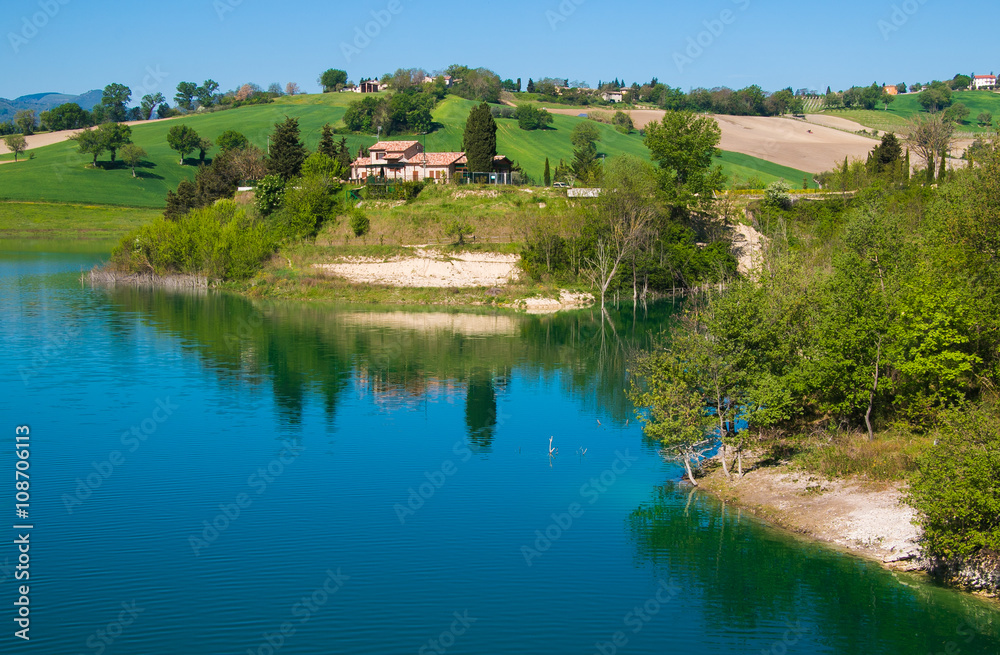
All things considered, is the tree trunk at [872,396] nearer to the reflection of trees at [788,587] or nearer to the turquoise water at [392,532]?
the reflection of trees at [788,587]

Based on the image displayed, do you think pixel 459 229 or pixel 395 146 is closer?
pixel 459 229

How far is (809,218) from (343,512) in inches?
2976

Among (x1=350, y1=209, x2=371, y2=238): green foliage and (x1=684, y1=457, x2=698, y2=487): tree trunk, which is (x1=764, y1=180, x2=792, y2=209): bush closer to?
(x1=350, y1=209, x2=371, y2=238): green foliage

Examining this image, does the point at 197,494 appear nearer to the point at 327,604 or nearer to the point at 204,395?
the point at 327,604

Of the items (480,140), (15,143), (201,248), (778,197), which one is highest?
(15,143)

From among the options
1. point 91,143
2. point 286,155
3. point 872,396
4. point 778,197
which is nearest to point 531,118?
point 778,197

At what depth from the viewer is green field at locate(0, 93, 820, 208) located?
458 ft

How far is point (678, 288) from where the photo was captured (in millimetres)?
83250

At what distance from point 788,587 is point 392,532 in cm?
1187

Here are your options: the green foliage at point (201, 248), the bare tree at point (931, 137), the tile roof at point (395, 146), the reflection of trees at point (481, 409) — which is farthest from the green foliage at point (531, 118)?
the reflection of trees at point (481, 409)

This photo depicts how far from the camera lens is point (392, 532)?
26734 mm

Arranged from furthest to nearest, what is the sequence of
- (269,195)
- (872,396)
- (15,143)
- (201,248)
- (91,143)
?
1. (15,143)
2. (91,143)
3. (269,195)
4. (201,248)
5. (872,396)

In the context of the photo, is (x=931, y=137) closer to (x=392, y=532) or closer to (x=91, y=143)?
(x=392, y=532)

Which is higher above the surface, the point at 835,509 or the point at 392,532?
the point at 835,509
